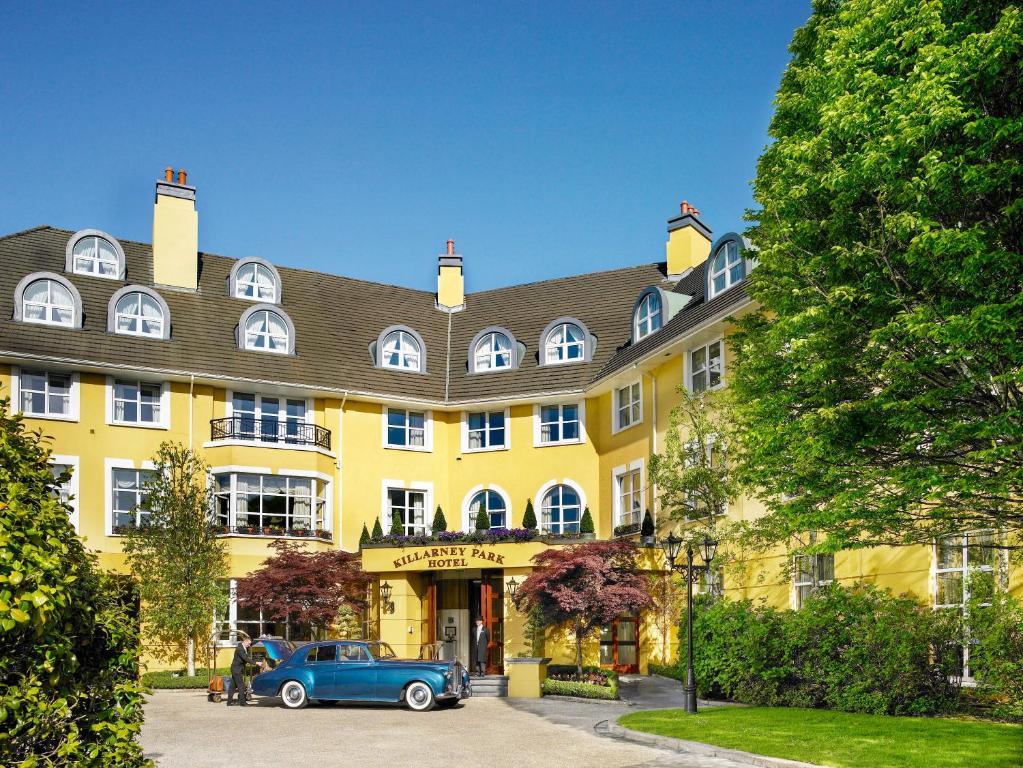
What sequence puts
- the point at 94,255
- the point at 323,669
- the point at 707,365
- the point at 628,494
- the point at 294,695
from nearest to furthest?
the point at 323,669 → the point at 294,695 → the point at 707,365 → the point at 628,494 → the point at 94,255

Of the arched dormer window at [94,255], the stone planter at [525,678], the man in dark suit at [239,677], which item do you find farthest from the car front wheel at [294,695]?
the arched dormer window at [94,255]

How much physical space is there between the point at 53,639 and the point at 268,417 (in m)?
31.0

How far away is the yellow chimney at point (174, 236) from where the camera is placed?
39.2m

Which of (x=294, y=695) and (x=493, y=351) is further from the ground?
(x=493, y=351)

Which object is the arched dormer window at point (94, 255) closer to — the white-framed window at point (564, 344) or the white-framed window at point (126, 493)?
the white-framed window at point (126, 493)

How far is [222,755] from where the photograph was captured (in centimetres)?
1631

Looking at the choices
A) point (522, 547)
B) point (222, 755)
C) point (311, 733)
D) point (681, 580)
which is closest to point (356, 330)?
point (522, 547)

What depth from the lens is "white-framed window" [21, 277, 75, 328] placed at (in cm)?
3484

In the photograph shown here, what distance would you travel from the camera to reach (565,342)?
3978cm

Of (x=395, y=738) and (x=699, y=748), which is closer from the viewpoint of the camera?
(x=699, y=748)

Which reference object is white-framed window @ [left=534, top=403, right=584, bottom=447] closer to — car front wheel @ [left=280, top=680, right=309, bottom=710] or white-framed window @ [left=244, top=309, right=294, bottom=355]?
white-framed window @ [left=244, top=309, right=294, bottom=355]

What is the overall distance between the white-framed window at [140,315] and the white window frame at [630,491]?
15689mm

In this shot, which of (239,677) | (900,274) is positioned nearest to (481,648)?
(239,677)

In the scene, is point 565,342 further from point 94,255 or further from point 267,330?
point 94,255
